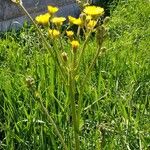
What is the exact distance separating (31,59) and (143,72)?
0.81 m

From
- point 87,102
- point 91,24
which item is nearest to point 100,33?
point 91,24

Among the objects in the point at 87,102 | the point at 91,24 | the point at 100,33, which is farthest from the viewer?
the point at 87,102

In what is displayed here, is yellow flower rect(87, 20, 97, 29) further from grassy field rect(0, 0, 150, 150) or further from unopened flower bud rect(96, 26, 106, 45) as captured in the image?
grassy field rect(0, 0, 150, 150)

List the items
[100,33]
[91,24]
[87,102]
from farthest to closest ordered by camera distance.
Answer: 1. [87,102]
2. [91,24]
3. [100,33]

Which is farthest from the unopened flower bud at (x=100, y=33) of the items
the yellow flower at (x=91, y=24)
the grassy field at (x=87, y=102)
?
the grassy field at (x=87, y=102)

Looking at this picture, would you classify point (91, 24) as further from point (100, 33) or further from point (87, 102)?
point (87, 102)

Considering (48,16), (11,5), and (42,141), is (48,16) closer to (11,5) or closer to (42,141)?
(42,141)

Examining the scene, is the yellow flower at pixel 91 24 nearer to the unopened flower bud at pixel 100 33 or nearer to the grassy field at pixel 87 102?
the unopened flower bud at pixel 100 33

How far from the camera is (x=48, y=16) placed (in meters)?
1.45

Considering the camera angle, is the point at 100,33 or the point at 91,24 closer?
the point at 100,33

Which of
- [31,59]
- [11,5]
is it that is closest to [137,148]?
[31,59]

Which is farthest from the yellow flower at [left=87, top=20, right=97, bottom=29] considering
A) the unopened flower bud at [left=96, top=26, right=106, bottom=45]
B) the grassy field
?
the grassy field

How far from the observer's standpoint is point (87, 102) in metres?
2.65

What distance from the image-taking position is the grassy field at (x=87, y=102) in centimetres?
221
